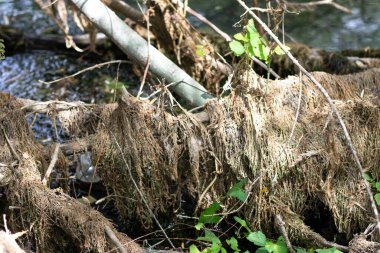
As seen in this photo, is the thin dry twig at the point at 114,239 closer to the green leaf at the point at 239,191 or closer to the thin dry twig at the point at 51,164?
the thin dry twig at the point at 51,164

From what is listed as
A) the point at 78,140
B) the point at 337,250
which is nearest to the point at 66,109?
the point at 78,140

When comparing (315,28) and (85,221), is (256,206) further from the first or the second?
(315,28)

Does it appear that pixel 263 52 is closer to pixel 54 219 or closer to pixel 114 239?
pixel 114 239

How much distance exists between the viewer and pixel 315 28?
6.85m

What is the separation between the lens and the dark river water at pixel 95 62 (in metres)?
5.72

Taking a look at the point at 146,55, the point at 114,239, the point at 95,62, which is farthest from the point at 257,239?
the point at 95,62

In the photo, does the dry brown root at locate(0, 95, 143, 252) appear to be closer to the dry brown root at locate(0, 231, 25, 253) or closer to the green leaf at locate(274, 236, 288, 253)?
the dry brown root at locate(0, 231, 25, 253)

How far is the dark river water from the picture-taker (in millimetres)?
5719

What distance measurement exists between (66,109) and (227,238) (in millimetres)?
1432

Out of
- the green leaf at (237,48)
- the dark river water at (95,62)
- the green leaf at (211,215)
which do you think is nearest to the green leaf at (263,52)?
the green leaf at (237,48)

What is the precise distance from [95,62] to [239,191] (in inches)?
134

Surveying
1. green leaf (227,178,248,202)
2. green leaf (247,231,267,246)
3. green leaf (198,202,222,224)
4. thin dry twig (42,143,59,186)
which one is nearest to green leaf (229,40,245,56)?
green leaf (227,178,248,202)

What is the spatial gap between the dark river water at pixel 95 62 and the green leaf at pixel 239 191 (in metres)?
2.05

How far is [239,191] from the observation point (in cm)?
351
